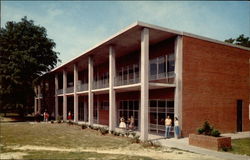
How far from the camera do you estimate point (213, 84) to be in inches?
814

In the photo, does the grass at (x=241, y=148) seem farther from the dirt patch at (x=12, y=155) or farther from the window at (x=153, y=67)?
the dirt patch at (x=12, y=155)

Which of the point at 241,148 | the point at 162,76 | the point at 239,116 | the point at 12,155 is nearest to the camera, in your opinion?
the point at 12,155

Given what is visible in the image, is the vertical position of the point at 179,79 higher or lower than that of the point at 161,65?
lower

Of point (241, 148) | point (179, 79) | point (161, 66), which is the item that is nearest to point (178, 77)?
point (179, 79)

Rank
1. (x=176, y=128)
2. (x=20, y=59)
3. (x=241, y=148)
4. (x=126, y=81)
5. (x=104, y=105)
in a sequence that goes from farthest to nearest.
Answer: (x=20, y=59) → (x=104, y=105) → (x=126, y=81) → (x=176, y=128) → (x=241, y=148)

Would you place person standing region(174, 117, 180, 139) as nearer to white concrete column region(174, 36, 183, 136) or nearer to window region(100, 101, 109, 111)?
white concrete column region(174, 36, 183, 136)

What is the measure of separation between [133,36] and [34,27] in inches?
974

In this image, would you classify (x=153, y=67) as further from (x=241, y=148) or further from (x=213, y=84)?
(x=241, y=148)

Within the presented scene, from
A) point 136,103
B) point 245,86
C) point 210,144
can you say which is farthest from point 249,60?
point 210,144

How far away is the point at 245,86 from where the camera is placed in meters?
23.3

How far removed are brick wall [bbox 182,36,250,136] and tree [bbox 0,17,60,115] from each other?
24971 mm

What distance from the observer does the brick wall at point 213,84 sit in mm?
18984

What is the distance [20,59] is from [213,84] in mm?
27297

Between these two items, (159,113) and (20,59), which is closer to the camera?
(159,113)
